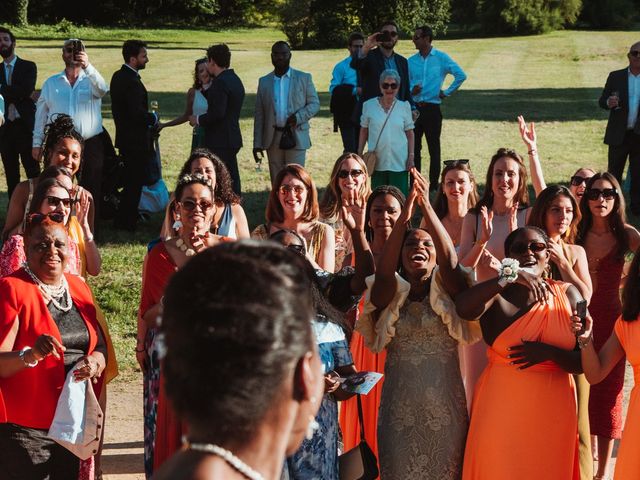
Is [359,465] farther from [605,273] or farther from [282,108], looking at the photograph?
[282,108]

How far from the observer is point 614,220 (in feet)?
24.9

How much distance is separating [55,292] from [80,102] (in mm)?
6143

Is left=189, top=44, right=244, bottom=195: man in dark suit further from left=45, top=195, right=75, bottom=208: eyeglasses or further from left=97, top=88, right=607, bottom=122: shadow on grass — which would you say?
left=97, top=88, right=607, bottom=122: shadow on grass

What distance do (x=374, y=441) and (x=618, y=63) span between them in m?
34.9

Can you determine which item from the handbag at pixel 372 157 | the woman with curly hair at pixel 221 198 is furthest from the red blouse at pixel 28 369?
the handbag at pixel 372 157

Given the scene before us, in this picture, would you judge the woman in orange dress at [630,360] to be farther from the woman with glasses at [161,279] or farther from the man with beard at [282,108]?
the man with beard at [282,108]

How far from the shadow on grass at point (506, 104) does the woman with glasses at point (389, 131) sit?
12.0 metres

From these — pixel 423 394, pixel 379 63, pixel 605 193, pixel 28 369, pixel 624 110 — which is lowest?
pixel 423 394

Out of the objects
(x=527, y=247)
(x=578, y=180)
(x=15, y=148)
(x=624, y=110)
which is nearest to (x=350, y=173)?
(x=578, y=180)

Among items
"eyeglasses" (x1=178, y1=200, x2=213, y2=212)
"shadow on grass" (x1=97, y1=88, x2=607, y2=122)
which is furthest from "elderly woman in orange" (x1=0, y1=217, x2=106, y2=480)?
"shadow on grass" (x1=97, y1=88, x2=607, y2=122)

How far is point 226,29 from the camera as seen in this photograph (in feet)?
182

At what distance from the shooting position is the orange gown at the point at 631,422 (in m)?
5.49

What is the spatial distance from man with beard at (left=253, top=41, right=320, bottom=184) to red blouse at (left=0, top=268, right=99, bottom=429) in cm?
714

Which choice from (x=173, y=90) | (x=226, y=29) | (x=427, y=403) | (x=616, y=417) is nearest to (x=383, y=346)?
(x=427, y=403)
